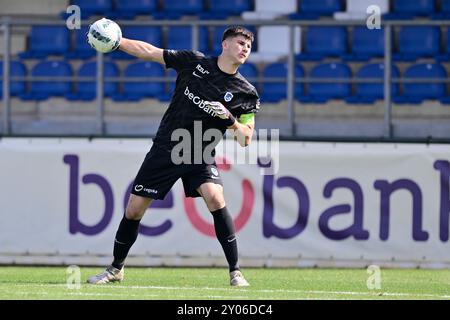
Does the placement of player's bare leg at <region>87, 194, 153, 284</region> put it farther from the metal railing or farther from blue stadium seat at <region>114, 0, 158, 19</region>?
blue stadium seat at <region>114, 0, 158, 19</region>

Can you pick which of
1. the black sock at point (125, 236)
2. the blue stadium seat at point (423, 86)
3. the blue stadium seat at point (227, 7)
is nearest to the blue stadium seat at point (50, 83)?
the blue stadium seat at point (227, 7)

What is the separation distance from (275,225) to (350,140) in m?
1.28

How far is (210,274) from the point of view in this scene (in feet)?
37.6

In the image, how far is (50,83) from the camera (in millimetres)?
15328

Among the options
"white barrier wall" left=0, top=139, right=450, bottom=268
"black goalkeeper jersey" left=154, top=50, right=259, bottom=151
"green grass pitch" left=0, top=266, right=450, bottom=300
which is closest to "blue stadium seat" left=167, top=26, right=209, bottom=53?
"white barrier wall" left=0, top=139, right=450, bottom=268

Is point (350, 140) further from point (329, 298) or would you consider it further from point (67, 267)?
point (329, 298)

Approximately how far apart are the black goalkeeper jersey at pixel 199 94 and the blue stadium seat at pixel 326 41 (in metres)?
6.28

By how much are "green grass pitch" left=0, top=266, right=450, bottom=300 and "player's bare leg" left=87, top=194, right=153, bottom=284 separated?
13 centimetres

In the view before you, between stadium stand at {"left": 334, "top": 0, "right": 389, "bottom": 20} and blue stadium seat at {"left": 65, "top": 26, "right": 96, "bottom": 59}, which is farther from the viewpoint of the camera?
stadium stand at {"left": 334, "top": 0, "right": 389, "bottom": 20}

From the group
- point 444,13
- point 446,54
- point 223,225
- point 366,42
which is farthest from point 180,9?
point 223,225

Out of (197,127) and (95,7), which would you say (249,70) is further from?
(197,127)

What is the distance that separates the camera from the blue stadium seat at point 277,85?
14734mm

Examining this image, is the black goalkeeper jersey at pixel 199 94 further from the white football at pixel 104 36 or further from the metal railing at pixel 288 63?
the metal railing at pixel 288 63

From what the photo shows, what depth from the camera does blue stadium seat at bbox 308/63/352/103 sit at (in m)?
14.8
